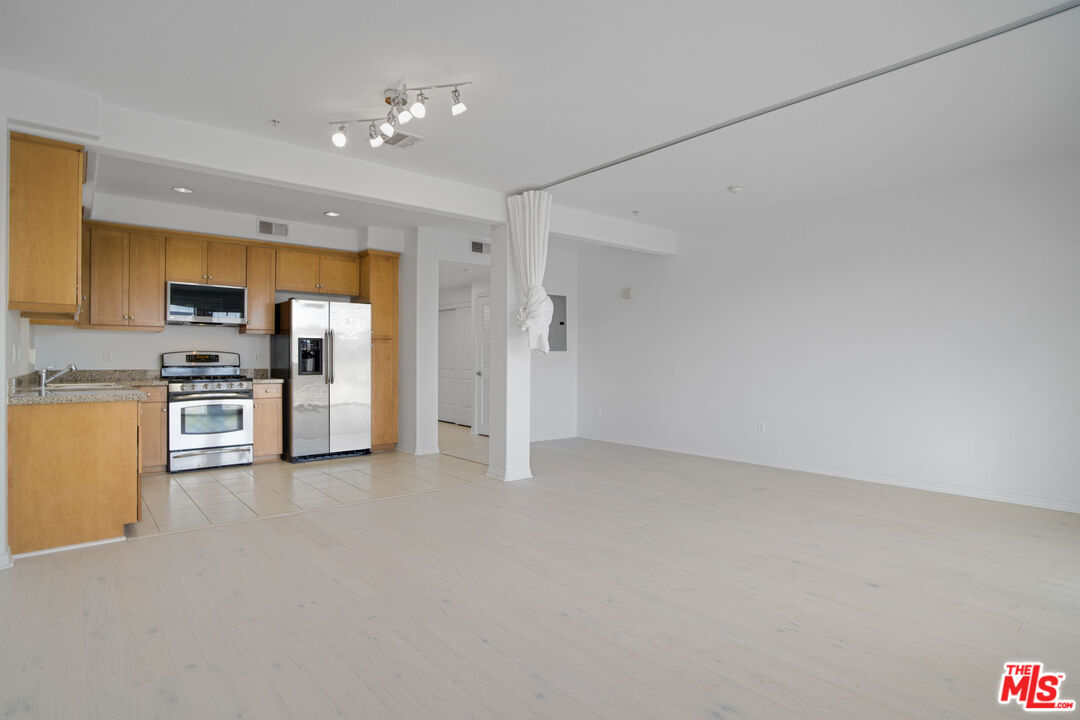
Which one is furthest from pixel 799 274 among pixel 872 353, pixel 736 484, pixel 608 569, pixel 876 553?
pixel 608 569

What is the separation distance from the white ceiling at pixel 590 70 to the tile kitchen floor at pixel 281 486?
8.69 feet

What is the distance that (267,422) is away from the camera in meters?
6.13

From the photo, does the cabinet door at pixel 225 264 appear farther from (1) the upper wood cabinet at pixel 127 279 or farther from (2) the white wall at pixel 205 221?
(1) the upper wood cabinet at pixel 127 279

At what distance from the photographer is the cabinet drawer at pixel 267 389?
240 inches

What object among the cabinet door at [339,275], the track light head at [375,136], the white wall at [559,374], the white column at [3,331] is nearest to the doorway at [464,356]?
the white wall at [559,374]

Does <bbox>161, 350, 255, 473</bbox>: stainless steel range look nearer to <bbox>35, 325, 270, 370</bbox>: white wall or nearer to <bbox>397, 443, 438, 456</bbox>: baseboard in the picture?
<bbox>35, 325, 270, 370</bbox>: white wall

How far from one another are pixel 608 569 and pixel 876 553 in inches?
65.0

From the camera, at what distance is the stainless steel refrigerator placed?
6156mm

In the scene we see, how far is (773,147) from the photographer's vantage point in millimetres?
4195

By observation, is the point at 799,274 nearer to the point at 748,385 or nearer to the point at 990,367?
the point at 748,385

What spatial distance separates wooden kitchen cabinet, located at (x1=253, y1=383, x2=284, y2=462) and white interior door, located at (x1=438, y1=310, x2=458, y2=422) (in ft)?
12.6

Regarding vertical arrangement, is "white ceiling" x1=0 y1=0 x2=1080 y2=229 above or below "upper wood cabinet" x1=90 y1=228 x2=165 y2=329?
above

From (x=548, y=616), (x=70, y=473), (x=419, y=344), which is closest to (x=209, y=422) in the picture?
(x=419, y=344)

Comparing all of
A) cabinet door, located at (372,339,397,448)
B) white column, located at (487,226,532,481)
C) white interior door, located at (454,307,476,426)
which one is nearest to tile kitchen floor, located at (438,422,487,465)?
white interior door, located at (454,307,476,426)
